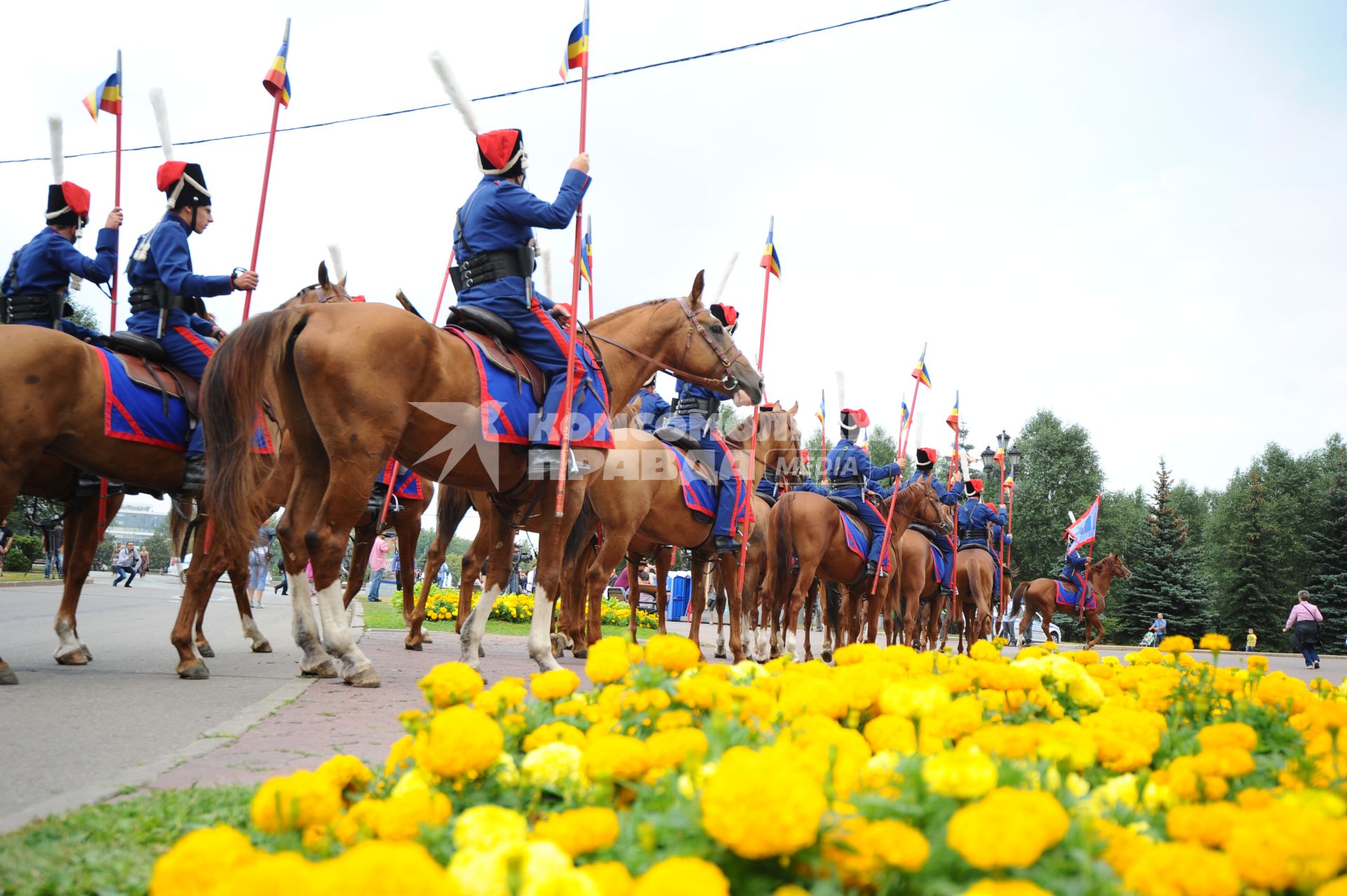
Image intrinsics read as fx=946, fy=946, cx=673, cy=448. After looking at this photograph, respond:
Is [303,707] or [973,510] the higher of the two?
[973,510]

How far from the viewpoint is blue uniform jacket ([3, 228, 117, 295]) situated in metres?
6.86

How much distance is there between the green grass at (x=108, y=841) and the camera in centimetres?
211

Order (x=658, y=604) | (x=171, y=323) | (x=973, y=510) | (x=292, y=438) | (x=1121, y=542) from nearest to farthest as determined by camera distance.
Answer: (x=292, y=438) < (x=171, y=323) < (x=658, y=604) < (x=973, y=510) < (x=1121, y=542)

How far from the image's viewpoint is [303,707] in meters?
5.14

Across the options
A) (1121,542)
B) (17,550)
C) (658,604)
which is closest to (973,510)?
(658,604)

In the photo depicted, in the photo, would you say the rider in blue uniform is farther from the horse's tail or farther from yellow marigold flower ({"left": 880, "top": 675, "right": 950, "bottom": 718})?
yellow marigold flower ({"left": 880, "top": 675, "right": 950, "bottom": 718})

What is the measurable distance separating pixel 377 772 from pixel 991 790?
6.10ft

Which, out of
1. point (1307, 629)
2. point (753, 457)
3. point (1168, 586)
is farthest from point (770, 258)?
point (1168, 586)

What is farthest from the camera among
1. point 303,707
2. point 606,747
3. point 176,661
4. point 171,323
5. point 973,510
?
point 973,510

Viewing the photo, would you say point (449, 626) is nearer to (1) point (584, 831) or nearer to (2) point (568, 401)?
(2) point (568, 401)

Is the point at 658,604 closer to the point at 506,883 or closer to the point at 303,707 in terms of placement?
the point at 303,707

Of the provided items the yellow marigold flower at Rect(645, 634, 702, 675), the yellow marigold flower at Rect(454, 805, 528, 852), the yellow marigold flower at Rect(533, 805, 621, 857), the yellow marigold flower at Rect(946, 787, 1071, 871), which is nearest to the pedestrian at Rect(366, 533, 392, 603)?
the yellow marigold flower at Rect(645, 634, 702, 675)

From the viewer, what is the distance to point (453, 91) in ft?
22.4

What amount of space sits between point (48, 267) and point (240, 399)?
88.5 inches
